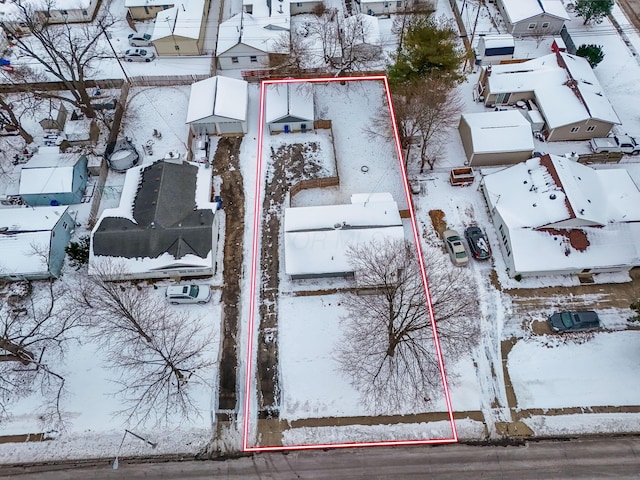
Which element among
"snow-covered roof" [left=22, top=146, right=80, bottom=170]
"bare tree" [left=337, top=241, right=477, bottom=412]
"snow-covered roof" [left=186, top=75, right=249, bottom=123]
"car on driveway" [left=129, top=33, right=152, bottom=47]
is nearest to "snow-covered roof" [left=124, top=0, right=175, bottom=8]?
"car on driveway" [left=129, top=33, right=152, bottom=47]

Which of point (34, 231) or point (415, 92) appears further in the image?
point (415, 92)

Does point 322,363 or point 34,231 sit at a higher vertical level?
point 34,231

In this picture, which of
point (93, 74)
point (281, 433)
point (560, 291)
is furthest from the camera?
point (93, 74)

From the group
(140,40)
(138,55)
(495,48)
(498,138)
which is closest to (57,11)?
(140,40)

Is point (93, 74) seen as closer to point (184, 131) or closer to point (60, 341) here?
point (184, 131)

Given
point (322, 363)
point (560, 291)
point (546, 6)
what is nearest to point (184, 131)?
point (322, 363)

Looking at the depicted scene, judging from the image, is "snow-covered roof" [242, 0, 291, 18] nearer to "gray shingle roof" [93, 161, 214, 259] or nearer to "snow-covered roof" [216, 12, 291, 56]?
"snow-covered roof" [216, 12, 291, 56]

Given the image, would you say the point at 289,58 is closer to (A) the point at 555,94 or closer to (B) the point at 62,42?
(A) the point at 555,94

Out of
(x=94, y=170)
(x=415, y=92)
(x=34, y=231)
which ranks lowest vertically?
(x=34, y=231)
